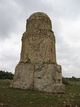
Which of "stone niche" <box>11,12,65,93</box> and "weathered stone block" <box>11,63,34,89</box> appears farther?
"weathered stone block" <box>11,63,34,89</box>

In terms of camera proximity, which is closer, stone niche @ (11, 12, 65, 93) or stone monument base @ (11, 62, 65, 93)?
stone monument base @ (11, 62, 65, 93)

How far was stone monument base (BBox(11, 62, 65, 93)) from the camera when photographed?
1504 cm

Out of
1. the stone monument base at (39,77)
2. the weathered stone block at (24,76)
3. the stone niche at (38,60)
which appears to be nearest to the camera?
the stone monument base at (39,77)

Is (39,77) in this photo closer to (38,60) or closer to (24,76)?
(24,76)

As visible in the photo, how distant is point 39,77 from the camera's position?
15.3m

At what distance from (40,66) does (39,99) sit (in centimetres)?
407

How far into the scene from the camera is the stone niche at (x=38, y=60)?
1527cm

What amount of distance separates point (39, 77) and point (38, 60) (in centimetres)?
120

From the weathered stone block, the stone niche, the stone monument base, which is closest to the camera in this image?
the stone monument base

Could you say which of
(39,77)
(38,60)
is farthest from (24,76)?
(38,60)

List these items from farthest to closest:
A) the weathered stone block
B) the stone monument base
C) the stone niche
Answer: the weathered stone block
the stone niche
the stone monument base

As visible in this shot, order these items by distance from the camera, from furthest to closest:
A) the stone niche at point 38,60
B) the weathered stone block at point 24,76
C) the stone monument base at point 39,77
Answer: the weathered stone block at point 24,76
the stone niche at point 38,60
the stone monument base at point 39,77

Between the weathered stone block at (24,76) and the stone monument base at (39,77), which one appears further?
the weathered stone block at (24,76)

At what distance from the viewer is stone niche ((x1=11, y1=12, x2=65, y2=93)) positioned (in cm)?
1527
